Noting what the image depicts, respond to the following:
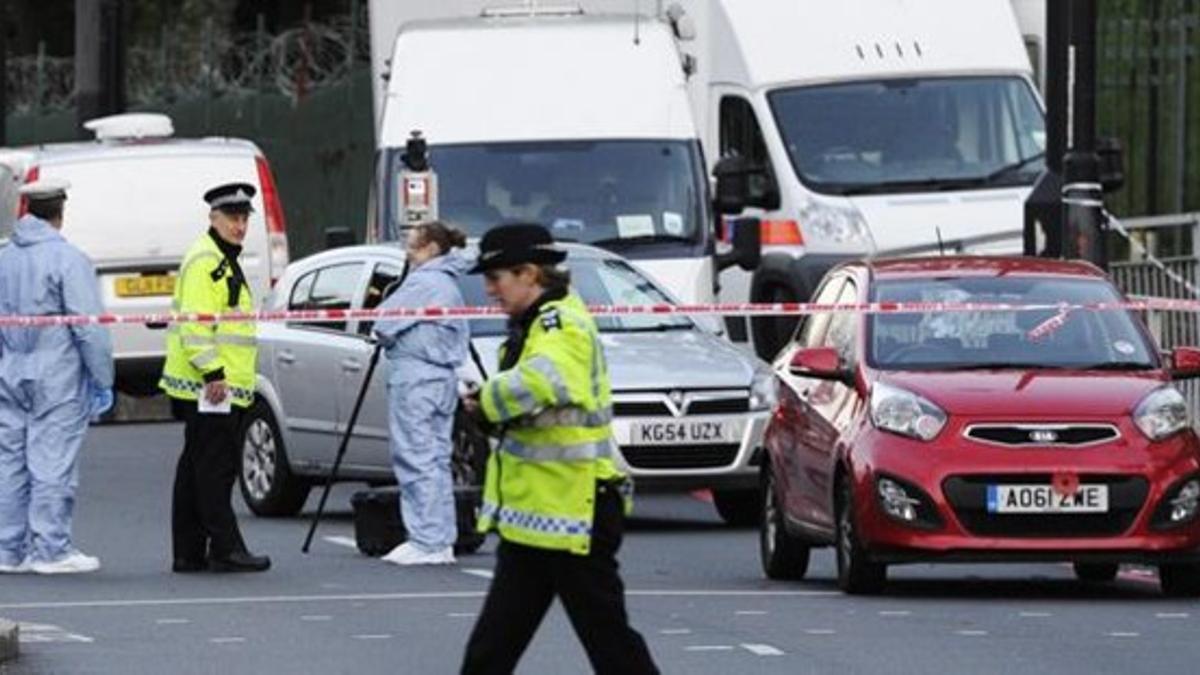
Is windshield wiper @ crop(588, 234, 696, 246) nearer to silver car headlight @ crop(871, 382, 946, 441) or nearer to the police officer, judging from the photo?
the police officer

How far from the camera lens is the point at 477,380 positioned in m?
20.2

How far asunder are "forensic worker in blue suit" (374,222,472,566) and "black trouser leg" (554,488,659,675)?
7320 mm

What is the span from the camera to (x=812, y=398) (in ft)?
58.8

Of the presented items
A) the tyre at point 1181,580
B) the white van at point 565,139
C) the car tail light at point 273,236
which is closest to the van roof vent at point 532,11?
the white van at point 565,139

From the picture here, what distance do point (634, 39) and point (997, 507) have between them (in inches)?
383

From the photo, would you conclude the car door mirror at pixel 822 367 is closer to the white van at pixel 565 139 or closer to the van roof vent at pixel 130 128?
the white van at pixel 565 139

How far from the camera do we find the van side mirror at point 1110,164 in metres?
25.1

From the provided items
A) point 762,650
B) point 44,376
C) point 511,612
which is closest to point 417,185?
point 44,376

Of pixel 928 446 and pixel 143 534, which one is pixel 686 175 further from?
pixel 928 446

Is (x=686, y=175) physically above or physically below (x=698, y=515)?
above

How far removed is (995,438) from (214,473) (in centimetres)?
390

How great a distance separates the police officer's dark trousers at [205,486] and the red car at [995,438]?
2602mm

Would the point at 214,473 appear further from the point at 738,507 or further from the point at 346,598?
the point at 738,507

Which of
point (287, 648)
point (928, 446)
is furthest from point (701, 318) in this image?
point (287, 648)
